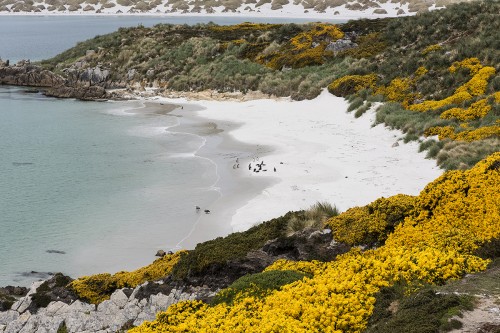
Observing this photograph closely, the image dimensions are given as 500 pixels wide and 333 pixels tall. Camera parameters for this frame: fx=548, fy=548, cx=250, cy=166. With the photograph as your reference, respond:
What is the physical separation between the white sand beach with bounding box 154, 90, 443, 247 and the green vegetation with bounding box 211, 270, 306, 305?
23.8 ft

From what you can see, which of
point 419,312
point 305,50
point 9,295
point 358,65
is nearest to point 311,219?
point 419,312

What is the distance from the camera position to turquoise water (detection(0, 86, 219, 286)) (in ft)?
58.1

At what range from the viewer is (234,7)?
14550 cm

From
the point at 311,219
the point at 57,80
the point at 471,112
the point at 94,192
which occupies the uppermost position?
the point at 471,112

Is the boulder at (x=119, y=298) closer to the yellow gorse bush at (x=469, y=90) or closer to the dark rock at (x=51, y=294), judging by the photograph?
the dark rock at (x=51, y=294)

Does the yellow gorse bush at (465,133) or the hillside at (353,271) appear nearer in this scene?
the hillside at (353,271)

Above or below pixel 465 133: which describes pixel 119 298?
below

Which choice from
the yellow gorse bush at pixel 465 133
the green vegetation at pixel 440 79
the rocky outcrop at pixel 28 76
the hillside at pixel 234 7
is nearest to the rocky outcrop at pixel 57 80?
the rocky outcrop at pixel 28 76

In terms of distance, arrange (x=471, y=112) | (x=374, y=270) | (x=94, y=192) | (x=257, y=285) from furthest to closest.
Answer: (x=471, y=112)
(x=94, y=192)
(x=257, y=285)
(x=374, y=270)

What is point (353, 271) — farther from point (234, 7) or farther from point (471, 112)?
point (234, 7)

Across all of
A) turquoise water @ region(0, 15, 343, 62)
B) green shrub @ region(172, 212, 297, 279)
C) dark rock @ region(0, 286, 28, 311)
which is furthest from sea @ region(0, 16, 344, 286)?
turquoise water @ region(0, 15, 343, 62)

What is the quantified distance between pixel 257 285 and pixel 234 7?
14197 cm

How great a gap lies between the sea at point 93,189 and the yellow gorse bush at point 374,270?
753cm

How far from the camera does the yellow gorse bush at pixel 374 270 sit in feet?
28.6
